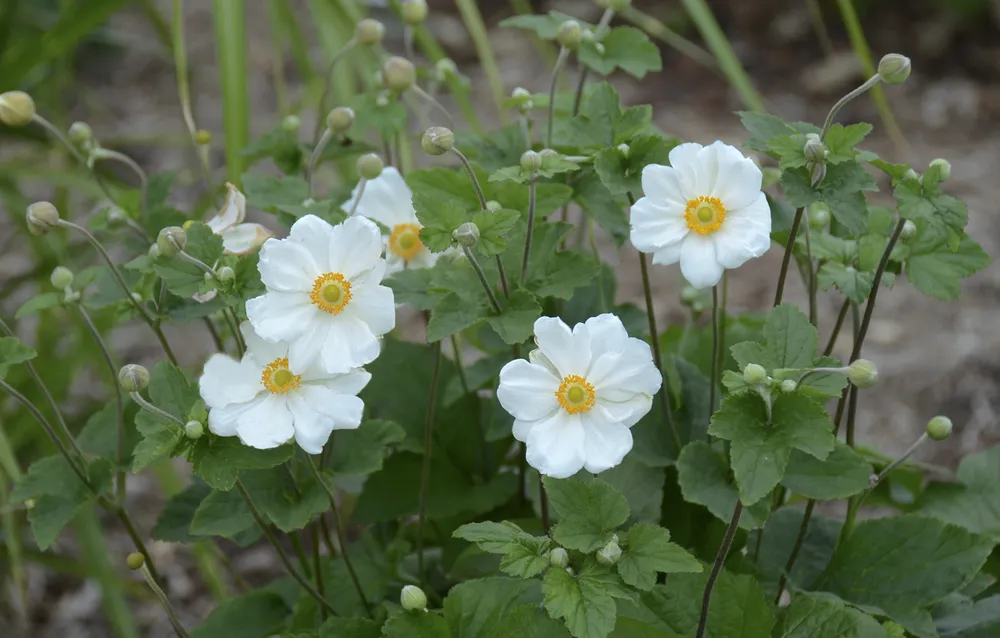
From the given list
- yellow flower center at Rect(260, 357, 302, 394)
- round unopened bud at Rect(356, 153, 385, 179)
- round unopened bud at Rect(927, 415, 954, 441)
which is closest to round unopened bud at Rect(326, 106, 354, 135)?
round unopened bud at Rect(356, 153, 385, 179)

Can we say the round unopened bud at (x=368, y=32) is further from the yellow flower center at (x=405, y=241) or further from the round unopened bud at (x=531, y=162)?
the round unopened bud at (x=531, y=162)

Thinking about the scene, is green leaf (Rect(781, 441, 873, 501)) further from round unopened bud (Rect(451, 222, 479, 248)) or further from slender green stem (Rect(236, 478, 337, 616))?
slender green stem (Rect(236, 478, 337, 616))

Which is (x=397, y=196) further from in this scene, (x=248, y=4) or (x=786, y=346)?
(x=248, y=4)

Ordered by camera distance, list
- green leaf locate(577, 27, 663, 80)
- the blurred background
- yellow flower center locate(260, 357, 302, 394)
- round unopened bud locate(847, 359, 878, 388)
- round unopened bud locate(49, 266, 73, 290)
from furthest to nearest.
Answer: the blurred background < green leaf locate(577, 27, 663, 80) < round unopened bud locate(49, 266, 73, 290) < yellow flower center locate(260, 357, 302, 394) < round unopened bud locate(847, 359, 878, 388)

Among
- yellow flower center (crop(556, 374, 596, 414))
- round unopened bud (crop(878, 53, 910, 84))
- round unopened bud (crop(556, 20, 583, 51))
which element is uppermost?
round unopened bud (crop(878, 53, 910, 84))

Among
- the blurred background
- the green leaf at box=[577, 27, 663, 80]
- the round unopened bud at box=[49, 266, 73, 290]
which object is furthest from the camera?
the blurred background

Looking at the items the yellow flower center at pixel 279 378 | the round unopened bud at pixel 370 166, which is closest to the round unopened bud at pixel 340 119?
the round unopened bud at pixel 370 166

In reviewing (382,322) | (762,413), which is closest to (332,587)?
(382,322)
